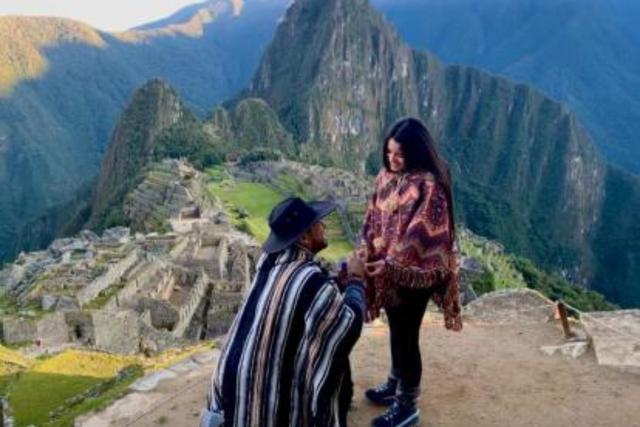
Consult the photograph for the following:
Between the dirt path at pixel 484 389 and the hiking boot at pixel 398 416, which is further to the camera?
the dirt path at pixel 484 389

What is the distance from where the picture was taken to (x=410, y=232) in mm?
4102

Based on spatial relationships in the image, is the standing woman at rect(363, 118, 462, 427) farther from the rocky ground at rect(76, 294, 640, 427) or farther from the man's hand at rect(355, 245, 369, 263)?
the rocky ground at rect(76, 294, 640, 427)

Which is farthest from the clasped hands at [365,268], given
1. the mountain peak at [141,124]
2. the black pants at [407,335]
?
the mountain peak at [141,124]

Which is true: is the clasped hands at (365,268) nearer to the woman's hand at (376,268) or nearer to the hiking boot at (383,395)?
the woman's hand at (376,268)

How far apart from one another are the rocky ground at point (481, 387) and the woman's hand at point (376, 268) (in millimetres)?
1187

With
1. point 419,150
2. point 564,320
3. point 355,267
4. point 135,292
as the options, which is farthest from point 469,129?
point 355,267

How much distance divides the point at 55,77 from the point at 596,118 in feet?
443

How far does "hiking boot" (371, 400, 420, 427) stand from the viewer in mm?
4547

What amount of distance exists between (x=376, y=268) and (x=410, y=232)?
0.96 ft

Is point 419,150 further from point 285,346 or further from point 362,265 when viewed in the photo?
point 285,346

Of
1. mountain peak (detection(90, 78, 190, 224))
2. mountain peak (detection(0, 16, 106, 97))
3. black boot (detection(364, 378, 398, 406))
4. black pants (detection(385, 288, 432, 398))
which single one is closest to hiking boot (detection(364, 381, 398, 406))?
black boot (detection(364, 378, 398, 406))

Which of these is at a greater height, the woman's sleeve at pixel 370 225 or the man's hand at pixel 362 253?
the woman's sleeve at pixel 370 225

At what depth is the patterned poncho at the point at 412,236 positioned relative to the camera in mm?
4105

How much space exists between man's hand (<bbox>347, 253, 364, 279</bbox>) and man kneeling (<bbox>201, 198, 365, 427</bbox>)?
38 cm
